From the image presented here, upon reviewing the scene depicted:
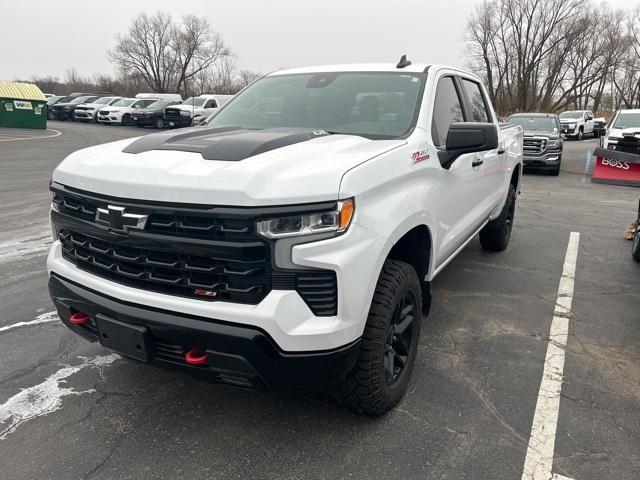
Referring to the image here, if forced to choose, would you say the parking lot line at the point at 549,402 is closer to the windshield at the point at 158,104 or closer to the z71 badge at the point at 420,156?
the z71 badge at the point at 420,156

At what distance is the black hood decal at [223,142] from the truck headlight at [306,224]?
0.39 metres

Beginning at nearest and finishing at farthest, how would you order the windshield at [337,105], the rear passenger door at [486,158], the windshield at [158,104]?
the windshield at [337,105]
the rear passenger door at [486,158]
the windshield at [158,104]

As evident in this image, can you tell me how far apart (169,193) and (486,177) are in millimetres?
3099

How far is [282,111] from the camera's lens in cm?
359

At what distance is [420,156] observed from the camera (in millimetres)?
2910

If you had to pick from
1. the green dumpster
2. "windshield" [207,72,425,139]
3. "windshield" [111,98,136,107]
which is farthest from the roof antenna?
"windshield" [111,98,136,107]

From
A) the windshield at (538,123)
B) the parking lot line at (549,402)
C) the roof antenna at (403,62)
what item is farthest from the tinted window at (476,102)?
the windshield at (538,123)

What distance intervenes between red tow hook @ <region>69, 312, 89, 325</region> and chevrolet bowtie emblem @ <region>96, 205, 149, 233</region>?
0.53 meters

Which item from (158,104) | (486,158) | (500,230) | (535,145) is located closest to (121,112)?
(158,104)

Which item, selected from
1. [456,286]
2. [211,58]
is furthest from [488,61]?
[456,286]

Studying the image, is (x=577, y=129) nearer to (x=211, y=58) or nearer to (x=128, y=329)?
(x=128, y=329)

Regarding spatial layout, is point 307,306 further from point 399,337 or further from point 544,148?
point 544,148

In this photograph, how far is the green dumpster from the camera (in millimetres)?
23328

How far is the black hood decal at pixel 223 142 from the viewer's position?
2.34m
